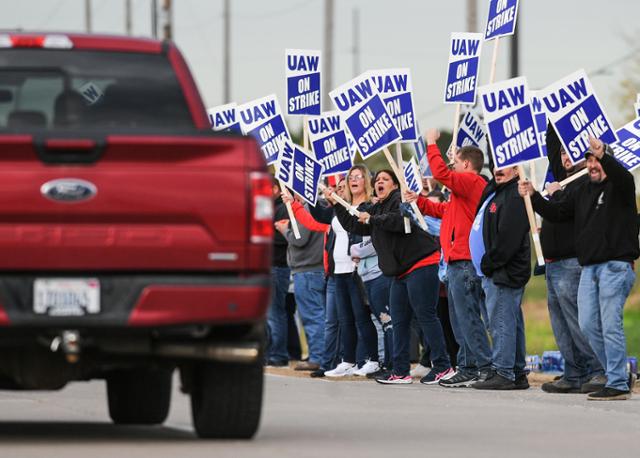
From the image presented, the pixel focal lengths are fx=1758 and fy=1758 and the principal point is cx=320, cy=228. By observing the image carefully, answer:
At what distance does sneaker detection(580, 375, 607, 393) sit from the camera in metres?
15.0

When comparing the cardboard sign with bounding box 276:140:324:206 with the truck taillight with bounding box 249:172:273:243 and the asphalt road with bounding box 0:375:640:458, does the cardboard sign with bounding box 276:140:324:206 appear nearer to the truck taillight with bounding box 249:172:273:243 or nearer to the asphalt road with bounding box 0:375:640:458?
the asphalt road with bounding box 0:375:640:458

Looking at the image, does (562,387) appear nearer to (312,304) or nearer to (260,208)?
(312,304)

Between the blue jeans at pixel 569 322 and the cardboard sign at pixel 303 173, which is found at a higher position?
the cardboard sign at pixel 303 173

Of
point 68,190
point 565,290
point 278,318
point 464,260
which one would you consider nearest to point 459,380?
point 464,260

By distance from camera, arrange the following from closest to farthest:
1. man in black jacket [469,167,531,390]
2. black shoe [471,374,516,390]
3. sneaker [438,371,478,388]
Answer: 1. man in black jacket [469,167,531,390]
2. black shoe [471,374,516,390]
3. sneaker [438,371,478,388]

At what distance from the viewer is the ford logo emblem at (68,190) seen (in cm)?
891

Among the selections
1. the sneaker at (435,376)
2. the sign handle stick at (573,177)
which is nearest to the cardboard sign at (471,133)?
the sneaker at (435,376)

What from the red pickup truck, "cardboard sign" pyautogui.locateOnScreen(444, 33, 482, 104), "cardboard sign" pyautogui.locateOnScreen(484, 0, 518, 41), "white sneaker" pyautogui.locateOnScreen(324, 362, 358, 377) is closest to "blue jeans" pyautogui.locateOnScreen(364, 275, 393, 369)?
"white sneaker" pyautogui.locateOnScreen(324, 362, 358, 377)

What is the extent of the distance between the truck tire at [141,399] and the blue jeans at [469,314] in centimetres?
472

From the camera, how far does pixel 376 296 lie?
701 inches

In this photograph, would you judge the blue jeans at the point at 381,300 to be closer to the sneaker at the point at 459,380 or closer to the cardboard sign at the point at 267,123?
the sneaker at the point at 459,380

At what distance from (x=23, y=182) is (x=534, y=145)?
7.05 meters

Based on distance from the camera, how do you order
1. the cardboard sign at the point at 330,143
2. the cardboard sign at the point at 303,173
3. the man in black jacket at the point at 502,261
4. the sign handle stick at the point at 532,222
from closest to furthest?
the sign handle stick at the point at 532,222, the man in black jacket at the point at 502,261, the cardboard sign at the point at 303,173, the cardboard sign at the point at 330,143

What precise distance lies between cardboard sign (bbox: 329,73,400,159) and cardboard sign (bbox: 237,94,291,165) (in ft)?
6.99
